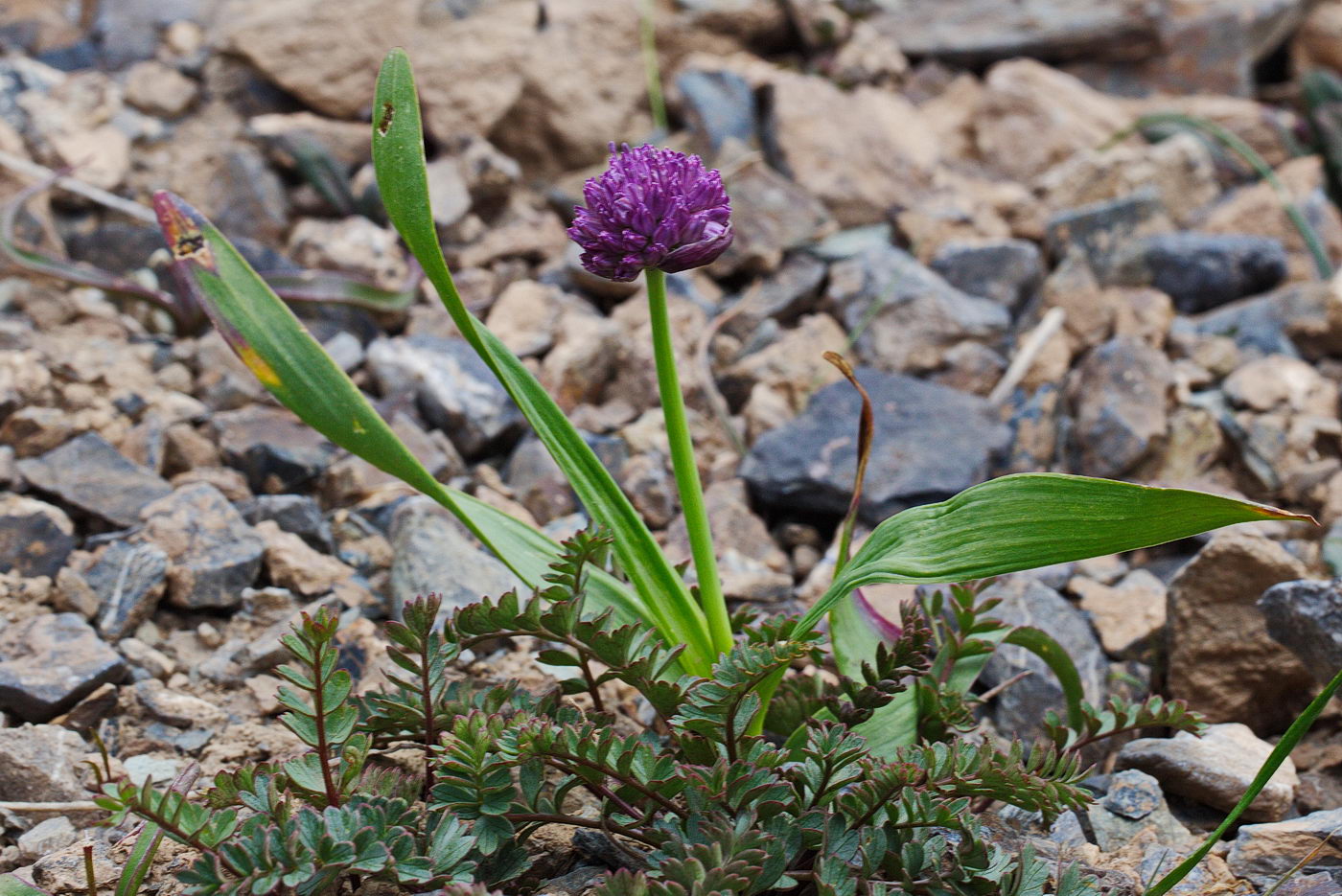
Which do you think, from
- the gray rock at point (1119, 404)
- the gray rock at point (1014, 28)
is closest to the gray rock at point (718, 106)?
the gray rock at point (1014, 28)

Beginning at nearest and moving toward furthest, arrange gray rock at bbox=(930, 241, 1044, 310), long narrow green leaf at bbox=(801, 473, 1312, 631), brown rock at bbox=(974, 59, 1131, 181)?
long narrow green leaf at bbox=(801, 473, 1312, 631), gray rock at bbox=(930, 241, 1044, 310), brown rock at bbox=(974, 59, 1131, 181)

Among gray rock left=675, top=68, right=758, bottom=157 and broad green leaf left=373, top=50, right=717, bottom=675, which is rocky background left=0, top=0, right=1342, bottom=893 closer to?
gray rock left=675, top=68, right=758, bottom=157

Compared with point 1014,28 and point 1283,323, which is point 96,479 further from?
point 1014,28

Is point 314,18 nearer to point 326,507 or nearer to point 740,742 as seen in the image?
point 326,507

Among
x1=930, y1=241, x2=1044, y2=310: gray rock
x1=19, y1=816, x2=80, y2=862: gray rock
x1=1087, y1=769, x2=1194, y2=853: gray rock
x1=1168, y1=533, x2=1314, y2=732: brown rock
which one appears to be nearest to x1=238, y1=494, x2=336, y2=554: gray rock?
x1=19, y1=816, x2=80, y2=862: gray rock

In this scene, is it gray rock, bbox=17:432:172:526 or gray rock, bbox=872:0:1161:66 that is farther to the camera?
gray rock, bbox=872:0:1161:66

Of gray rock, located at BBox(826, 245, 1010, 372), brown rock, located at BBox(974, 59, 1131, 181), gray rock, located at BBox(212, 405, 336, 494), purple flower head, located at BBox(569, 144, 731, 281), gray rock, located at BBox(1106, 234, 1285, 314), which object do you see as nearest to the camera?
purple flower head, located at BBox(569, 144, 731, 281)
